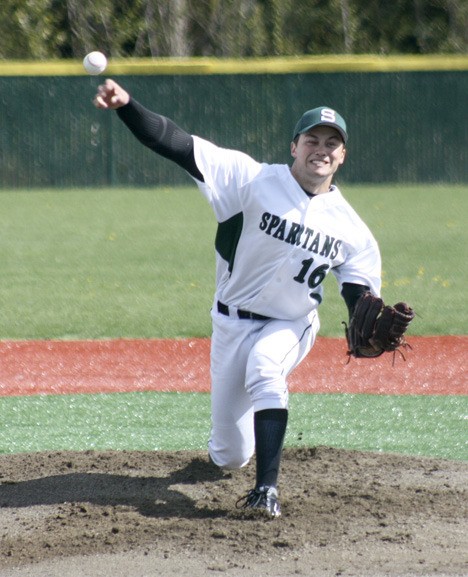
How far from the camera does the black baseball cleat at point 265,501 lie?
14.5 feet

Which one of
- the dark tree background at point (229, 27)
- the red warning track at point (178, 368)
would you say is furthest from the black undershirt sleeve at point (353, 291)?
the dark tree background at point (229, 27)

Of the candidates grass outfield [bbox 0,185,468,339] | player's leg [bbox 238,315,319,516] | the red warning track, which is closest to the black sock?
player's leg [bbox 238,315,319,516]

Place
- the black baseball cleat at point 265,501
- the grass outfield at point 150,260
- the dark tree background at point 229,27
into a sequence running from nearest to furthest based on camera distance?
the black baseball cleat at point 265,501, the grass outfield at point 150,260, the dark tree background at point 229,27

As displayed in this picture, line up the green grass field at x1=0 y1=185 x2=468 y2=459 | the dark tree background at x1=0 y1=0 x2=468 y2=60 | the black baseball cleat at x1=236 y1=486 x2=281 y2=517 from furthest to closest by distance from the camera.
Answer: the dark tree background at x1=0 y1=0 x2=468 y2=60
the green grass field at x1=0 y1=185 x2=468 y2=459
the black baseball cleat at x1=236 y1=486 x2=281 y2=517

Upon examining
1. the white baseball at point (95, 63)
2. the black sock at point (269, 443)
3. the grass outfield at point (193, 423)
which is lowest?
the grass outfield at point (193, 423)

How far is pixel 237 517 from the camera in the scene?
4.46 m

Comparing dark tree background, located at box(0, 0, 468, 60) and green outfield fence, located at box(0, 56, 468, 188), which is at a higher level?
dark tree background, located at box(0, 0, 468, 60)

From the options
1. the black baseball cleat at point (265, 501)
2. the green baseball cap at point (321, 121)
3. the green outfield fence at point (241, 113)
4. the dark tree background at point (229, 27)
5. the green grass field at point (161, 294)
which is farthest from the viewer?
the dark tree background at point (229, 27)

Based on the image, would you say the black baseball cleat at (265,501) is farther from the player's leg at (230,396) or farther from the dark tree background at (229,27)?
the dark tree background at (229,27)

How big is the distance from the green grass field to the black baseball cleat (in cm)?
A: 137

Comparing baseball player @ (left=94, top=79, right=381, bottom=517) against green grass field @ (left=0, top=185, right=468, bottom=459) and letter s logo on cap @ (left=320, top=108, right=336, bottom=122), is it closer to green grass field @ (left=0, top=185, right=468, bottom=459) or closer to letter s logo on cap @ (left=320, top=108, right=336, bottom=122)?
letter s logo on cap @ (left=320, top=108, right=336, bottom=122)

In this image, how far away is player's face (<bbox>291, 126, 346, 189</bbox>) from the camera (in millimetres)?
4773

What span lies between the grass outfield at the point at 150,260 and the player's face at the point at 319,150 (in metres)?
4.36

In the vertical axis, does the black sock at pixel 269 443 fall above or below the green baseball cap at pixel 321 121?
below
